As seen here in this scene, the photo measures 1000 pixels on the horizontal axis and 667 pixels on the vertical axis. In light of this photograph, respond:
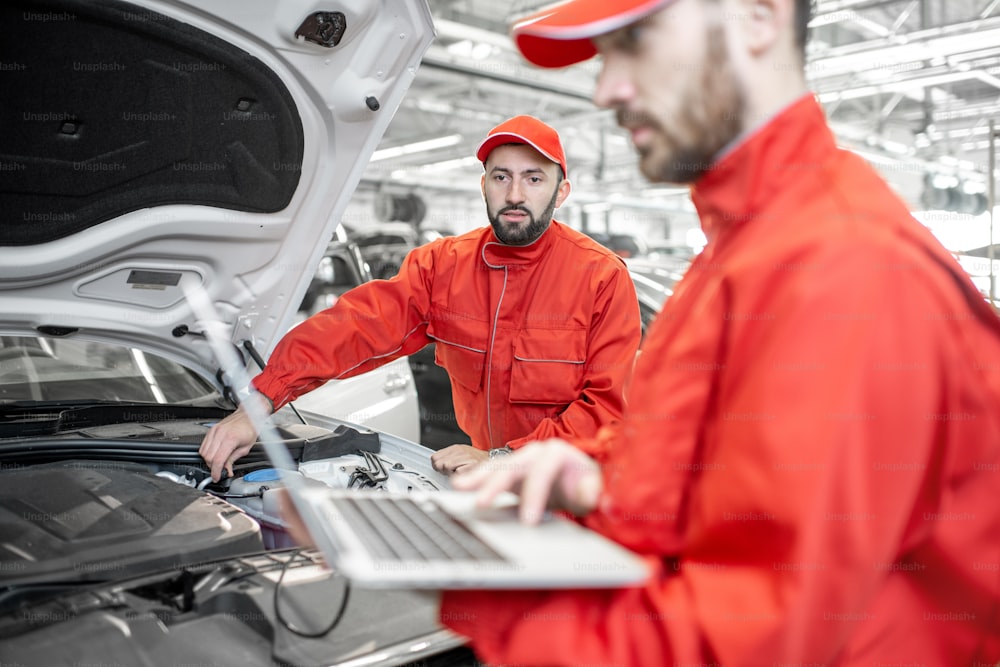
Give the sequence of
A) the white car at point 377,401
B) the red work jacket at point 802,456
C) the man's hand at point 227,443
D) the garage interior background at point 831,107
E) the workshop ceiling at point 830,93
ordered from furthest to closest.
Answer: the workshop ceiling at point 830,93
the garage interior background at point 831,107
the white car at point 377,401
the man's hand at point 227,443
the red work jacket at point 802,456

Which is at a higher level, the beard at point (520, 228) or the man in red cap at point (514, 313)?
the beard at point (520, 228)

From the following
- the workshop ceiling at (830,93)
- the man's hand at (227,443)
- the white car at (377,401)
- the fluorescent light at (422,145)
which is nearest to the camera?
the man's hand at (227,443)

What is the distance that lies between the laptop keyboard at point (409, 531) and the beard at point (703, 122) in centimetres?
43

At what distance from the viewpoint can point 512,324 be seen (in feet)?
6.96

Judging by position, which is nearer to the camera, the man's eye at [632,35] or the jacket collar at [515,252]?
the man's eye at [632,35]

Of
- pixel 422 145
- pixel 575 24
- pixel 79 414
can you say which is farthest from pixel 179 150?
pixel 422 145

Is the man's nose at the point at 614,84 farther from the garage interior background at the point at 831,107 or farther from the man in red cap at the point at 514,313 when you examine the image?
the garage interior background at the point at 831,107

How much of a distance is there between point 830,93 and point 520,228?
27.6 feet

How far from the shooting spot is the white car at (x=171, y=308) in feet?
3.71

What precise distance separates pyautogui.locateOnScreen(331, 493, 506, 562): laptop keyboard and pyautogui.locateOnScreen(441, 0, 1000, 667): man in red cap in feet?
0.15

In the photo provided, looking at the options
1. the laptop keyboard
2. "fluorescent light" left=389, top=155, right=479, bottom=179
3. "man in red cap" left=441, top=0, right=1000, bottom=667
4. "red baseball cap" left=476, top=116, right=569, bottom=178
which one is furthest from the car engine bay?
"fluorescent light" left=389, top=155, right=479, bottom=179

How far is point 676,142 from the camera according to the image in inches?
30.2

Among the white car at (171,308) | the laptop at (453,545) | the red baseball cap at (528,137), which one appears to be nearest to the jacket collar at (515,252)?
the red baseball cap at (528,137)

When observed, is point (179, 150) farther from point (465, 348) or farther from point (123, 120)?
point (465, 348)
